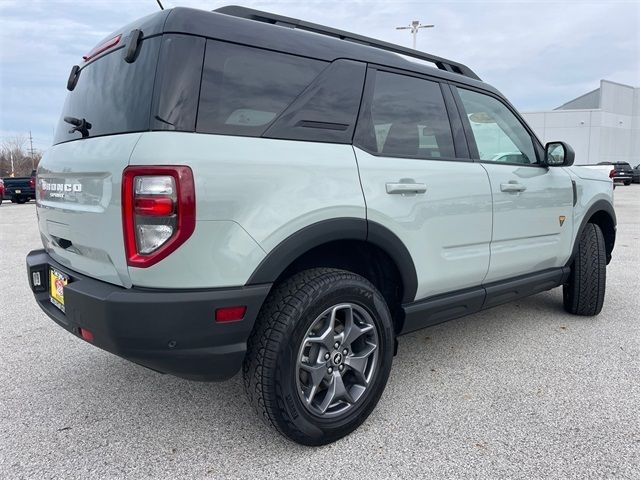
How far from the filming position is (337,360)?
229 cm

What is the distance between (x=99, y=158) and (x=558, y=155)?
10.3 feet

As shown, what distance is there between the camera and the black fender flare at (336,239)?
1.97m

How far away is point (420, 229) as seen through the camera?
99.7 inches

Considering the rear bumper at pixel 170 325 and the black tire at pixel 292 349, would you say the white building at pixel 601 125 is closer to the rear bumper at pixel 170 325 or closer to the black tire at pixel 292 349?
the black tire at pixel 292 349

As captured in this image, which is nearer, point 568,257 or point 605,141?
point 568,257

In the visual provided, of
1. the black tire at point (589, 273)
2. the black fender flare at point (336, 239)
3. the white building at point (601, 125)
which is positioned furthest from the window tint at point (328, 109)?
the white building at point (601, 125)

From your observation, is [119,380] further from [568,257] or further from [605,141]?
[605,141]

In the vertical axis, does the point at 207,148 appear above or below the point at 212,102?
below

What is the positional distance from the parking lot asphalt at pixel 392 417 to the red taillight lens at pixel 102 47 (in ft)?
6.18

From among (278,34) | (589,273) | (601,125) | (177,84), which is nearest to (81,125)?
(177,84)

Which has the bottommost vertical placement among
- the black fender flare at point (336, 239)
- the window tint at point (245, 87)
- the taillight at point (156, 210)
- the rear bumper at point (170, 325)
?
the rear bumper at point (170, 325)

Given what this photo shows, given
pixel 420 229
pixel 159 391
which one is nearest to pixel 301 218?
pixel 420 229

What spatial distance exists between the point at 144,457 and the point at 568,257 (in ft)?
11.0

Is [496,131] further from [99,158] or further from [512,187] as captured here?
[99,158]
